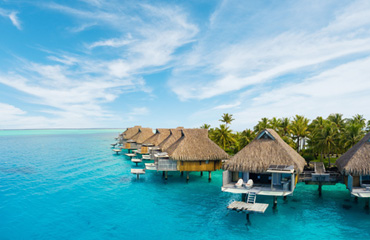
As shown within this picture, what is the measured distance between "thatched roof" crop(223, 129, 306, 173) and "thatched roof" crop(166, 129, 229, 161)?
7522 mm

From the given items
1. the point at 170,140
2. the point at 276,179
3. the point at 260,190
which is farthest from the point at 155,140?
the point at 260,190

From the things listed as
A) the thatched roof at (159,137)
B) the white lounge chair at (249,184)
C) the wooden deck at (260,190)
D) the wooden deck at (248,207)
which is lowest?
the wooden deck at (248,207)

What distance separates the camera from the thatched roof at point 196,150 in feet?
117

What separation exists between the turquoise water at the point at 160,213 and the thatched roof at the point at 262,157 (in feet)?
15.2

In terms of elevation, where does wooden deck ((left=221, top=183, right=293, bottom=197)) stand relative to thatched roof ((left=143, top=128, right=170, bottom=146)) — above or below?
below

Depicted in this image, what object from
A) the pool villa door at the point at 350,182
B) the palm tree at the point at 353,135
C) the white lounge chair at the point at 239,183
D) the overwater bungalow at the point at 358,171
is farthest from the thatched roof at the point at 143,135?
the pool villa door at the point at 350,182

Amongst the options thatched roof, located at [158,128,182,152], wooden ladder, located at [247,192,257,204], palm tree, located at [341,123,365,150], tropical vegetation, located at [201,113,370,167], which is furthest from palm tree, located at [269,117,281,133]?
wooden ladder, located at [247,192,257,204]

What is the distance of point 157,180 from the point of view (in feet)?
135

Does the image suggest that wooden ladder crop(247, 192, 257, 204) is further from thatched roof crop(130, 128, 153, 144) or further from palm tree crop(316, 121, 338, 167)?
thatched roof crop(130, 128, 153, 144)

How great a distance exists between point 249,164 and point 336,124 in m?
35.9

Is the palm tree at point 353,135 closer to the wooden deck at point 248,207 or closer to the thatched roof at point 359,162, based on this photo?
the thatched roof at point 359,162

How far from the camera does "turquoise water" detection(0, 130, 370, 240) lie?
70.5ft

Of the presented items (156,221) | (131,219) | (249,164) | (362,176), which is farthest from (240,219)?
(362,176)

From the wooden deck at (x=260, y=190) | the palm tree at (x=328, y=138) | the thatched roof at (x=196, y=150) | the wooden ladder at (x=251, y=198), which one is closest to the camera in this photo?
the wooden ladder at (x=251, y=198)
